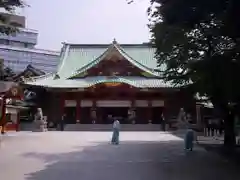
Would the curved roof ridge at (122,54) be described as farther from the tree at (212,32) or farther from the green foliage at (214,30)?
the green foliage at (214,30)

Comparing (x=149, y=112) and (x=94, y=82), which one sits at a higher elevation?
(x=94, y=82)

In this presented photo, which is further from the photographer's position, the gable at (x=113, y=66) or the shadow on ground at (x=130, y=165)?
the gable at (x=113, y=66)

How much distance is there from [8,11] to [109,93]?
2717 cm

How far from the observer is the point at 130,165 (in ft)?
48.5

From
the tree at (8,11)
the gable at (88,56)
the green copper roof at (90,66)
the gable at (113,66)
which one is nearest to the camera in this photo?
the tree at (8,11)

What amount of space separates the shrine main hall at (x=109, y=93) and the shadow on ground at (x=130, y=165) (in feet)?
80.1

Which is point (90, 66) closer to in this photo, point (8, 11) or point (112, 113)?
point (112, 113)

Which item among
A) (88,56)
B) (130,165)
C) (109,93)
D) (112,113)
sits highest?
(88,56)

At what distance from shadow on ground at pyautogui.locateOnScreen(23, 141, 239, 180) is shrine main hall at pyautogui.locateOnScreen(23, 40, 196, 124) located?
24.4 m

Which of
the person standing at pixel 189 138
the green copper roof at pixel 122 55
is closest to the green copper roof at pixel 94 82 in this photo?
the green copper roof at pixel 122 55

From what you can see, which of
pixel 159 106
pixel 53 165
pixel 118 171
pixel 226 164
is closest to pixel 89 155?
pixel 53 165

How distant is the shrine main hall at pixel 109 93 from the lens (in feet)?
145

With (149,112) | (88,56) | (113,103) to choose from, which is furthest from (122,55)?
(88,56)

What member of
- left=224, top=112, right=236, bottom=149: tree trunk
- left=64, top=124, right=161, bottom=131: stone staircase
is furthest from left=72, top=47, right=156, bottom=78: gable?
left=224, top=112, right=236, bottom=149: tree trunk
